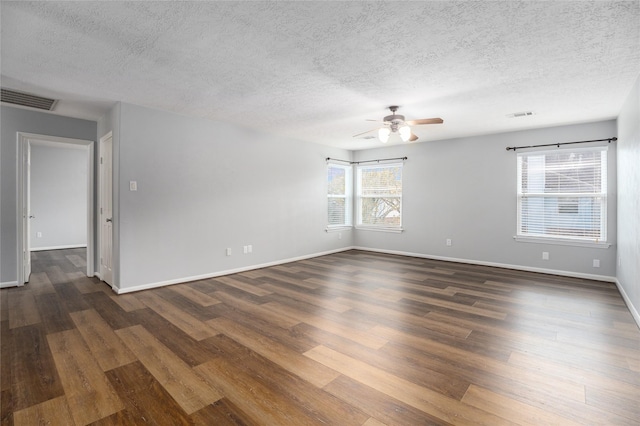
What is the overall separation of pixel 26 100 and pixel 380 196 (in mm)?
6104

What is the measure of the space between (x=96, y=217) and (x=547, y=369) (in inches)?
228

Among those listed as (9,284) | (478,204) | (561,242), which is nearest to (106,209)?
(9,284)

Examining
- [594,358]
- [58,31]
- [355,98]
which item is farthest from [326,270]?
[58,31]

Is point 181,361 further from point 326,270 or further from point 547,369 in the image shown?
point 326,270

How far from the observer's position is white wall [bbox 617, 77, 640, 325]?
308cm

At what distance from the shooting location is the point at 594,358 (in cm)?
237

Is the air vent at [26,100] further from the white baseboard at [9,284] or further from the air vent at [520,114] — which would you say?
the air vent at [520,114]

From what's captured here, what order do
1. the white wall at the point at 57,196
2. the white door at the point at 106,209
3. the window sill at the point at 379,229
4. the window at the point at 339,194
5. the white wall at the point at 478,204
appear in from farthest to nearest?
the white wall at the point at 57,196
the window at the point at 339,194
the window sill at the point at 379,229
the white wall at the point at 478,204
the white door at the point at 106,209

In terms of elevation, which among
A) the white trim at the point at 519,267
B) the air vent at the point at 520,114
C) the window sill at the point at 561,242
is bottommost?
the white trim at the point at 519,267

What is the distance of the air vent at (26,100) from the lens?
144 inches

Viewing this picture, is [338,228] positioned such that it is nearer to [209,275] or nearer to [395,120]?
[209,275]

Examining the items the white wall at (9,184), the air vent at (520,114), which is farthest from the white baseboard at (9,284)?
the air vent at (520,114)

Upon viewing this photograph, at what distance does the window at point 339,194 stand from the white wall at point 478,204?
3.25 ft

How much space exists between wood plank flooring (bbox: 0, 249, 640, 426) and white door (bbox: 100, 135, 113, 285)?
1.43 feet
